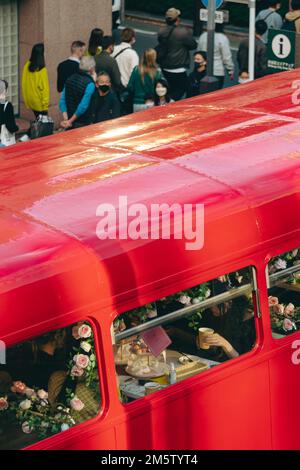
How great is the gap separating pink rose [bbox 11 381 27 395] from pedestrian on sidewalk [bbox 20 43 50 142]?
10568mm

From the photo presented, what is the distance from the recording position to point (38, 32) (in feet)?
66.1

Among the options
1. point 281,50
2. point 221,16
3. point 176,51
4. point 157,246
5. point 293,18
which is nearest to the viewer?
point 157,246

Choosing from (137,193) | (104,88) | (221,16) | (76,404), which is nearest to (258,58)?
(221,16)

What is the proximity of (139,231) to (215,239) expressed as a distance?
602mm

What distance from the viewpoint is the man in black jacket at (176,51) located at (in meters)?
19.9

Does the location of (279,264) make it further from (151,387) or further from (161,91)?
(161,91)

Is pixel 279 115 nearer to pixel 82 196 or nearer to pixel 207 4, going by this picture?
pixel 82 196

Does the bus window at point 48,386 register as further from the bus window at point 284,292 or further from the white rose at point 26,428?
the bus window at point 284,292

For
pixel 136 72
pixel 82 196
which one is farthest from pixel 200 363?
pixel 136 72

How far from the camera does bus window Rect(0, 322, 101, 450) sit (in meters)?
7.15

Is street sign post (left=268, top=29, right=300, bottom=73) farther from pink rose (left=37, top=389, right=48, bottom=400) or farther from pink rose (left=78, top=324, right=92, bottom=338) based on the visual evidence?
pink rose (left=37, top=389, right=48, bottom=400)

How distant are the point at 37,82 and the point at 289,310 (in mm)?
9205

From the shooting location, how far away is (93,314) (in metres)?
7.51

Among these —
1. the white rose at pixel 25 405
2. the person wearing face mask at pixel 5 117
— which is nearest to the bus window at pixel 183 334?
the white rose at pixel 25 405
